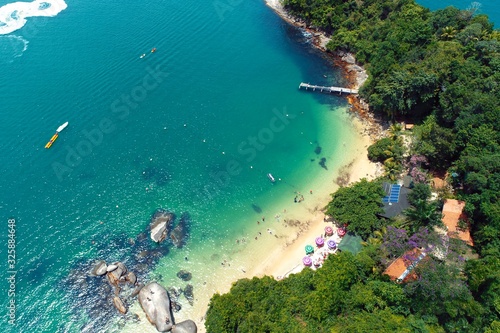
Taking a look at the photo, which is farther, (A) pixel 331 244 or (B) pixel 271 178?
(B) pixel 271 178

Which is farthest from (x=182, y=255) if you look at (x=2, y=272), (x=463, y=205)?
(x=463, y=205)

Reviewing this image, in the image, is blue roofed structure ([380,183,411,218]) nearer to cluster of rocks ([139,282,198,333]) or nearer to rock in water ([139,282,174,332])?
cluster of rocks ([139,282,198,333])

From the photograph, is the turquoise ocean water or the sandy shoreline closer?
the sandy shoreline

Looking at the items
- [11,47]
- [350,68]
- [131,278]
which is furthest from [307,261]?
[11,47]

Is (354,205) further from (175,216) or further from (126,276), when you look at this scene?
(126,276)

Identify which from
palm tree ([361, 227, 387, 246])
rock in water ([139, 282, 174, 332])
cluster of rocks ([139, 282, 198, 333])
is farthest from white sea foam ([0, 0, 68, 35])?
palm tree ([361, 227, 387, 246])

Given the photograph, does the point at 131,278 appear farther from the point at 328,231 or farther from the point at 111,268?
the point at 328,231

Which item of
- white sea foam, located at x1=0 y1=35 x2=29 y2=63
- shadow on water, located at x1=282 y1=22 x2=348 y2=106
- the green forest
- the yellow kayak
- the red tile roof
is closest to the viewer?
the green forest
